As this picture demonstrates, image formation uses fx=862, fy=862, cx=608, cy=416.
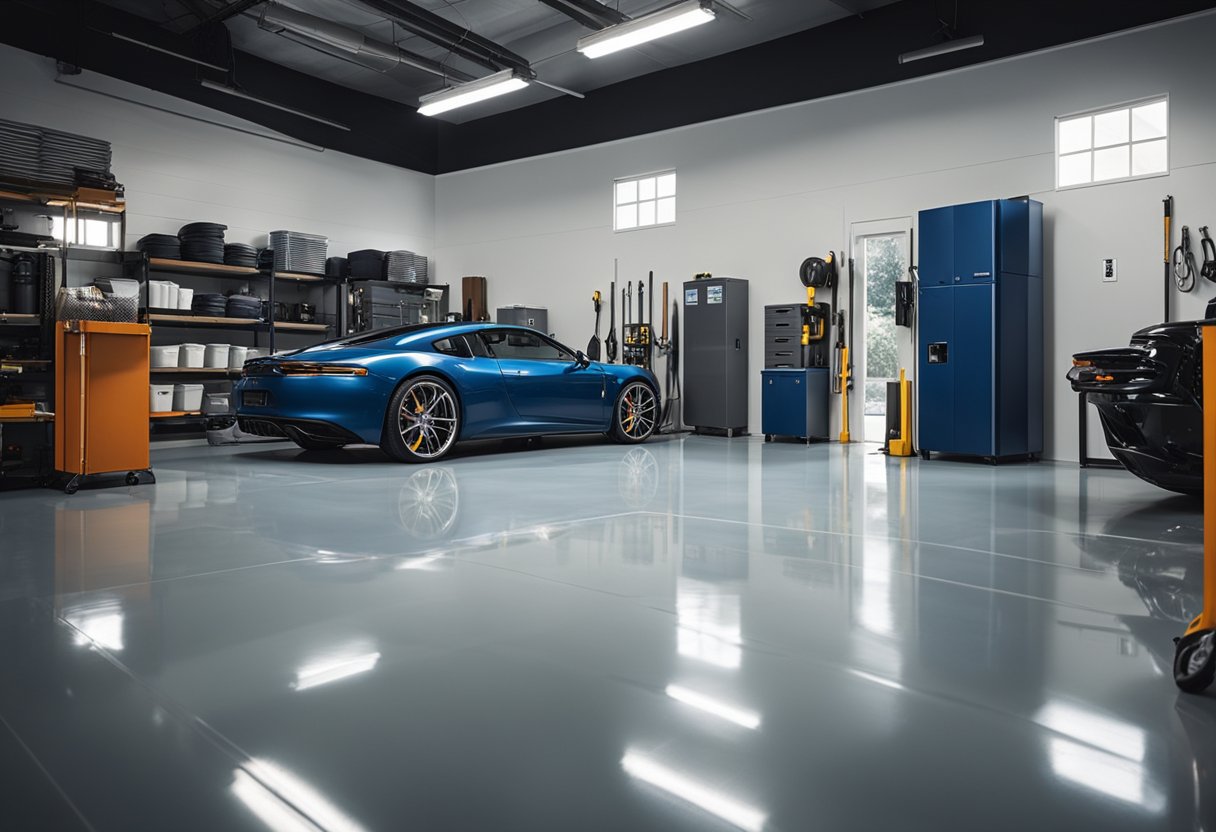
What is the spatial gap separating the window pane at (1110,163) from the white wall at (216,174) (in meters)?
8.96

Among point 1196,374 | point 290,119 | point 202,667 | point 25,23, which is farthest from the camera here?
point 290,119

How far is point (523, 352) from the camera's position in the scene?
7805 mm

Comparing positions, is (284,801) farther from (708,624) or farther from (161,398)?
(161,398)

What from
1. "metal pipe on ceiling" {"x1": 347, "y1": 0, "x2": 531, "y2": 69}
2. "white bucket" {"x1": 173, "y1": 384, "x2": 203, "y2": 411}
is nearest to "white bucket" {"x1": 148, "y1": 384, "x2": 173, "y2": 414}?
"white bucket" {"x1": 173, "y1": 384, "x2": 203, "y2": 411}


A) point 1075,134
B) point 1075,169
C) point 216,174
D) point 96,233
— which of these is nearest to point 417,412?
point 96,233

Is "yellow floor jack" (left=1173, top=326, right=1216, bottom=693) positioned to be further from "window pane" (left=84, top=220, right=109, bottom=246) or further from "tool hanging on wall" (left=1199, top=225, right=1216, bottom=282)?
"window pane" (left=84, top=220, right=109, bottom=246)

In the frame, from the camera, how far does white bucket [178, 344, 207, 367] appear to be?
9.29 meters

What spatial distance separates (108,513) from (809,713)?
12.6 feet

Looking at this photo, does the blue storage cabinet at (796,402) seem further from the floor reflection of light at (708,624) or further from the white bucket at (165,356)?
the floor reflection of light at (708,624)

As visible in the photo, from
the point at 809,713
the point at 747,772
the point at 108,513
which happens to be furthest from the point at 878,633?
the point at 108,513

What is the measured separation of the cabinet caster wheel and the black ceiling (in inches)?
286

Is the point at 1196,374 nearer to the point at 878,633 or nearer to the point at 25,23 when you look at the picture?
the point at 878,633

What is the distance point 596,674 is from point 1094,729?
998 millimetres

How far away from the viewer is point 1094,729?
1639mm
